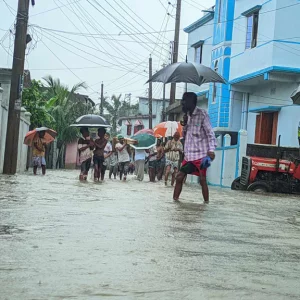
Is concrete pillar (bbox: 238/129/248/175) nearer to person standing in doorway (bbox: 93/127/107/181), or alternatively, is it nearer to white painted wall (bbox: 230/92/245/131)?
person standing in doorway (bbox: 93/127/107/181)

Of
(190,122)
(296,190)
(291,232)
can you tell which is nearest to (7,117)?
(296,190)

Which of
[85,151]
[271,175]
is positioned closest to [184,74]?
[85,151]

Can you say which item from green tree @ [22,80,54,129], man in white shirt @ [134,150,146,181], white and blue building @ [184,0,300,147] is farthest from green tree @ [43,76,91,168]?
man in white shirt @ [134,150,146,181]

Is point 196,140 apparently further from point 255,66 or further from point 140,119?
point 140,119

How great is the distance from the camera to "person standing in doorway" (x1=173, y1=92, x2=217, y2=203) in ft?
29.7

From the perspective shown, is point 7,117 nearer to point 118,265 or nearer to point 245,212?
point 245,212

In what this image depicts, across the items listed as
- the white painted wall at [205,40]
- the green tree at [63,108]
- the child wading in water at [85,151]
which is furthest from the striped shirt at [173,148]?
the green tree at [63,108]

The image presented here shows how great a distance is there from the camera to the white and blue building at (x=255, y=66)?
869 inches

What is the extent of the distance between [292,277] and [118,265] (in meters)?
1.19

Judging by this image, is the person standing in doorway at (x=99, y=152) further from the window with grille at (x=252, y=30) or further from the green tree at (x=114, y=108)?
the green tree at (x=114, y=108)

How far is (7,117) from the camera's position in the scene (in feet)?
59.0

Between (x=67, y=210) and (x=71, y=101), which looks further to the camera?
(x=71, y=101)

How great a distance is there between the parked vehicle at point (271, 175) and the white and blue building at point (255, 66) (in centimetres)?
512

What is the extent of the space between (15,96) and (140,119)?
48.4 metres
